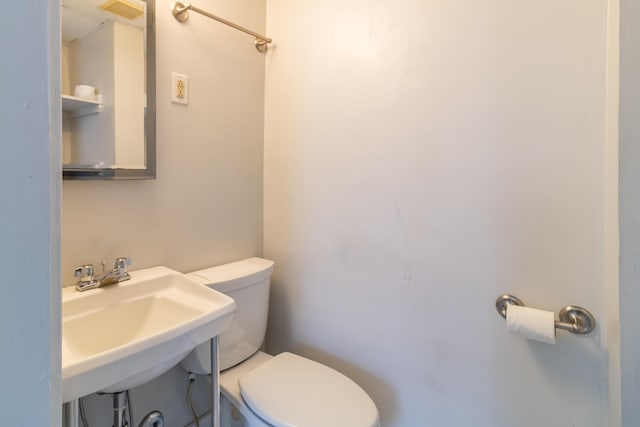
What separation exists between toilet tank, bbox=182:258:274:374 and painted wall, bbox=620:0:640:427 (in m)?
1.13

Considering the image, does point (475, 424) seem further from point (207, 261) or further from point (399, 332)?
point (207, 261)

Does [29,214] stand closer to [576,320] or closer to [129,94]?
[129,94]

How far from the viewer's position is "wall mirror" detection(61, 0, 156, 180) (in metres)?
1.01

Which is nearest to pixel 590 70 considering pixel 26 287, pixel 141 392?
pixel 26 287

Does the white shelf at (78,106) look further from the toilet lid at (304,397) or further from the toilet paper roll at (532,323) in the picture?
the toilet paper roll at (532,323)

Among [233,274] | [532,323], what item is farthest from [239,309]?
[532,323]

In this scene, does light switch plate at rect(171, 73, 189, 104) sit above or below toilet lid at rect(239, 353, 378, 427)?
above

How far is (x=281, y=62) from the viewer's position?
1575mm

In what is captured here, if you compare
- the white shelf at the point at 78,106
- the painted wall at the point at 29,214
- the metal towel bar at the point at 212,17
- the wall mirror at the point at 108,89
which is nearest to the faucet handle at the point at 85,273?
the wall mirror at the point at 108,89

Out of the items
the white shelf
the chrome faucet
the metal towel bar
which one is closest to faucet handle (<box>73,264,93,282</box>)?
the chrome faucet

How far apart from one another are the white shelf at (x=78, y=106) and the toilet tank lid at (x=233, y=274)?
25.6 inches

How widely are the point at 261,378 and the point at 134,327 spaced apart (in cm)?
48

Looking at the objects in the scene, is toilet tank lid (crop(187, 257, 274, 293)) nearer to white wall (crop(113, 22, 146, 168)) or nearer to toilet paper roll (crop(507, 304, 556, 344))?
white wall (crop(113, 22, 146, 168))

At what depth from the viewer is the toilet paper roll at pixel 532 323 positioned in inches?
35.2
